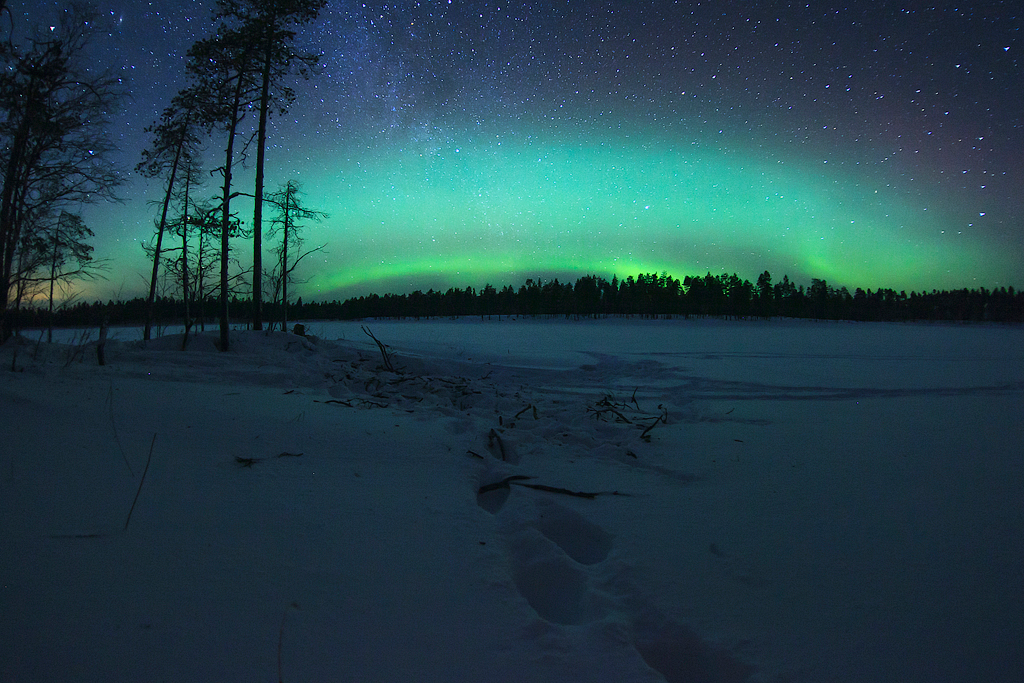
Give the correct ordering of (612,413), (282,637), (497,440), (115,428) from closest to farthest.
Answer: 1. (282,637)
2. (115,428)
3. (497,440)
4. (612,413)

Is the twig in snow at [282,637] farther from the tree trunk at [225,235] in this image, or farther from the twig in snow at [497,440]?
the tree trunk at [225,235]

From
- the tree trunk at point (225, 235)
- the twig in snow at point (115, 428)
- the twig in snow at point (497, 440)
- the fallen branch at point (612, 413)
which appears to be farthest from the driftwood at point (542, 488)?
the tree trunk at point (225, 235)

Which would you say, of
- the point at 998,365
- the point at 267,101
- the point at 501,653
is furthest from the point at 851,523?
the point at 267,101

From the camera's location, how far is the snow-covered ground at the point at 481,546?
1.48 m

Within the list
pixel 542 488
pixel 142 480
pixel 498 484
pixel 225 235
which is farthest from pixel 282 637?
pixel 225 235

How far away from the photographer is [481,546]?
2283 millimetres

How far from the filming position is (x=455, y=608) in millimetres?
1753

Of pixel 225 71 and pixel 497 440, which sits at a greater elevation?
pixel 225 71

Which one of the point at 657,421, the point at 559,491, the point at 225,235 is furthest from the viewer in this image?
the point at 225,235

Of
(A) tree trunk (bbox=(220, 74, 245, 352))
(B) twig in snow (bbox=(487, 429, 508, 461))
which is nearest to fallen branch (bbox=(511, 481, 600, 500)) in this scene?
(B) twig in snow (bbox=(487, 429, 508, 461))

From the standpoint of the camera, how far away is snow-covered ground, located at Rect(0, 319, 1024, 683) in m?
1.48

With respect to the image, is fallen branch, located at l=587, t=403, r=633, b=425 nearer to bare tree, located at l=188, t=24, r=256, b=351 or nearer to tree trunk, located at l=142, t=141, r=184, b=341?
bare tree, located at l=188, t=24, r=256, b=351

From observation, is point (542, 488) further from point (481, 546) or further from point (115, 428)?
point (115, 428)

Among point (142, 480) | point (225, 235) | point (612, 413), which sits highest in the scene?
point (225, 235)
